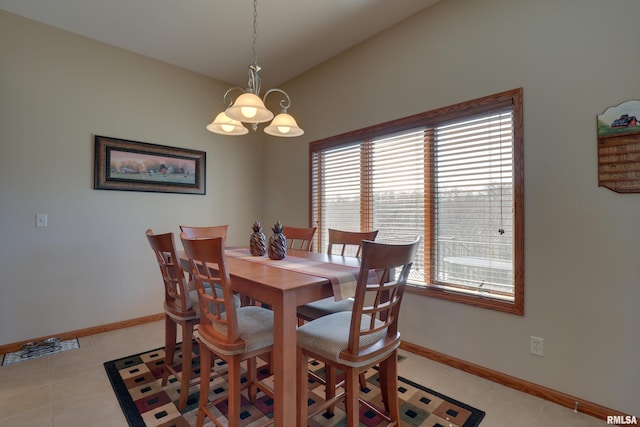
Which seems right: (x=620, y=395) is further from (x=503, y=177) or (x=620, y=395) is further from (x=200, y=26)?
(x=200, y=26)

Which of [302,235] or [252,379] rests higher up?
[302,235]

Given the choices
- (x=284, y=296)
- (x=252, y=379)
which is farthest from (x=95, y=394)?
(x=284, y=296)

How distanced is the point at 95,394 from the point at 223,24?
299 cm

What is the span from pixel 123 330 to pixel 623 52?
4.41 meters

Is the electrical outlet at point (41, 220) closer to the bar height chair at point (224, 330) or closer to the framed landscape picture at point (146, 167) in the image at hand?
the framed landscape picture at point (146, 167)

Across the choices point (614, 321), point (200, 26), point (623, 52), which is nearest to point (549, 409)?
point (614, 321)

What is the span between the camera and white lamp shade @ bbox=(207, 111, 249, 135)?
7.33ft

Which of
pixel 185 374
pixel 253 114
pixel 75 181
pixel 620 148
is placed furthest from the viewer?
pixel 75 181

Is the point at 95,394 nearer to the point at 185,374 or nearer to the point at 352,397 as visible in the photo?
the point at 185,374

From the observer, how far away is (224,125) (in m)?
2.30

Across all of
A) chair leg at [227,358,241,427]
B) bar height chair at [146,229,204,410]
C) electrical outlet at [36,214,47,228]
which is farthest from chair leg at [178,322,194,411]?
electrical outlet at [36,214,47,228]

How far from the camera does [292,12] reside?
2562 mm

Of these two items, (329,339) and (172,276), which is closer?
(329,339)

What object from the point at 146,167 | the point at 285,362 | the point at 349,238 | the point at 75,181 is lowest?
the point at 285,362
